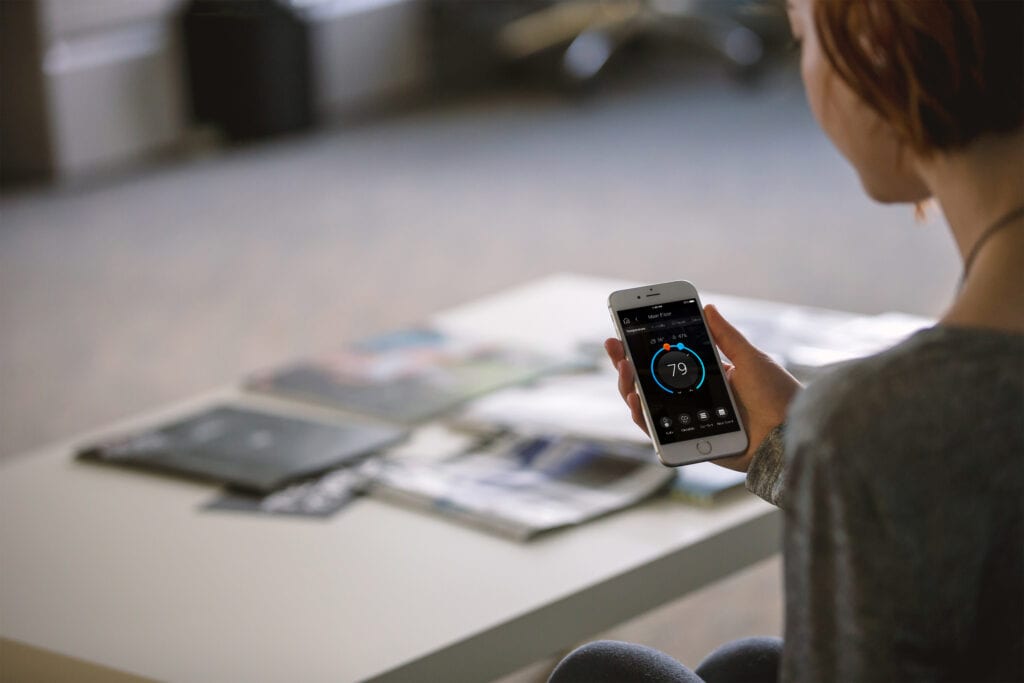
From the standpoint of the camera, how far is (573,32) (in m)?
6.80

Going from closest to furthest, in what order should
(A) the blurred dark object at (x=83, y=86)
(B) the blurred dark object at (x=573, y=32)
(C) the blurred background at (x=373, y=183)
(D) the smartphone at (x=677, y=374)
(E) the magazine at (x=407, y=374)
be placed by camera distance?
(D) the smartphone at (x=677, y=374)
(E) the magazine at (x=407, y=374)
(C) the blurred background at (x=373, y=183)
(A) the blurred dark object at (x=83, y=86)
(B) the blurred dark object at (x=573, y=32)

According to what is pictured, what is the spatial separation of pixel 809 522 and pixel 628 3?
642cm

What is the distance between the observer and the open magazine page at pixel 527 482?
1367mm

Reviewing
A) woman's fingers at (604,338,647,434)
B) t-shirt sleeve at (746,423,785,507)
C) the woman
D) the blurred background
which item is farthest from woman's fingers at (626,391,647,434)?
the blurred background

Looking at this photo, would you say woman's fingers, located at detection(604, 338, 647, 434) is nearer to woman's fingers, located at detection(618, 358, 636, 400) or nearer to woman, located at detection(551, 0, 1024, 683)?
woman's fingers, located at detection(618, 358, 636, 400)

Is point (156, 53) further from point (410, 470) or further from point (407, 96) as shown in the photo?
point (410, 470)

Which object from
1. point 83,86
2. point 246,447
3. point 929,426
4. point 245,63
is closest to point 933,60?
point 929,426

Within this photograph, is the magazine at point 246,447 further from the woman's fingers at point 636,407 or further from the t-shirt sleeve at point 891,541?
the t-shirt sleeve at point 891,541

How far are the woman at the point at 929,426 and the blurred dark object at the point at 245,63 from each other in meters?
5.16

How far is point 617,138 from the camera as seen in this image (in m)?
5.94

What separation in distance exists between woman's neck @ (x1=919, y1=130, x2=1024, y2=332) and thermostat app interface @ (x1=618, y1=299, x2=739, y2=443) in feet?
1.14

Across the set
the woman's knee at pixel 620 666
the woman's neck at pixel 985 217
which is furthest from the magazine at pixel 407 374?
the woman's neck at pixel 985 217

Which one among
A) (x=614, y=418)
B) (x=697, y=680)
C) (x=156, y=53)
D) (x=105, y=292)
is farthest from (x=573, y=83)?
(x=697, y=680)

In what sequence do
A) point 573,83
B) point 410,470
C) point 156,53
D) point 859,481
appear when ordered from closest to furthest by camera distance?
point 859,481 → point 410,470 → point 156,53 → point 573,83
